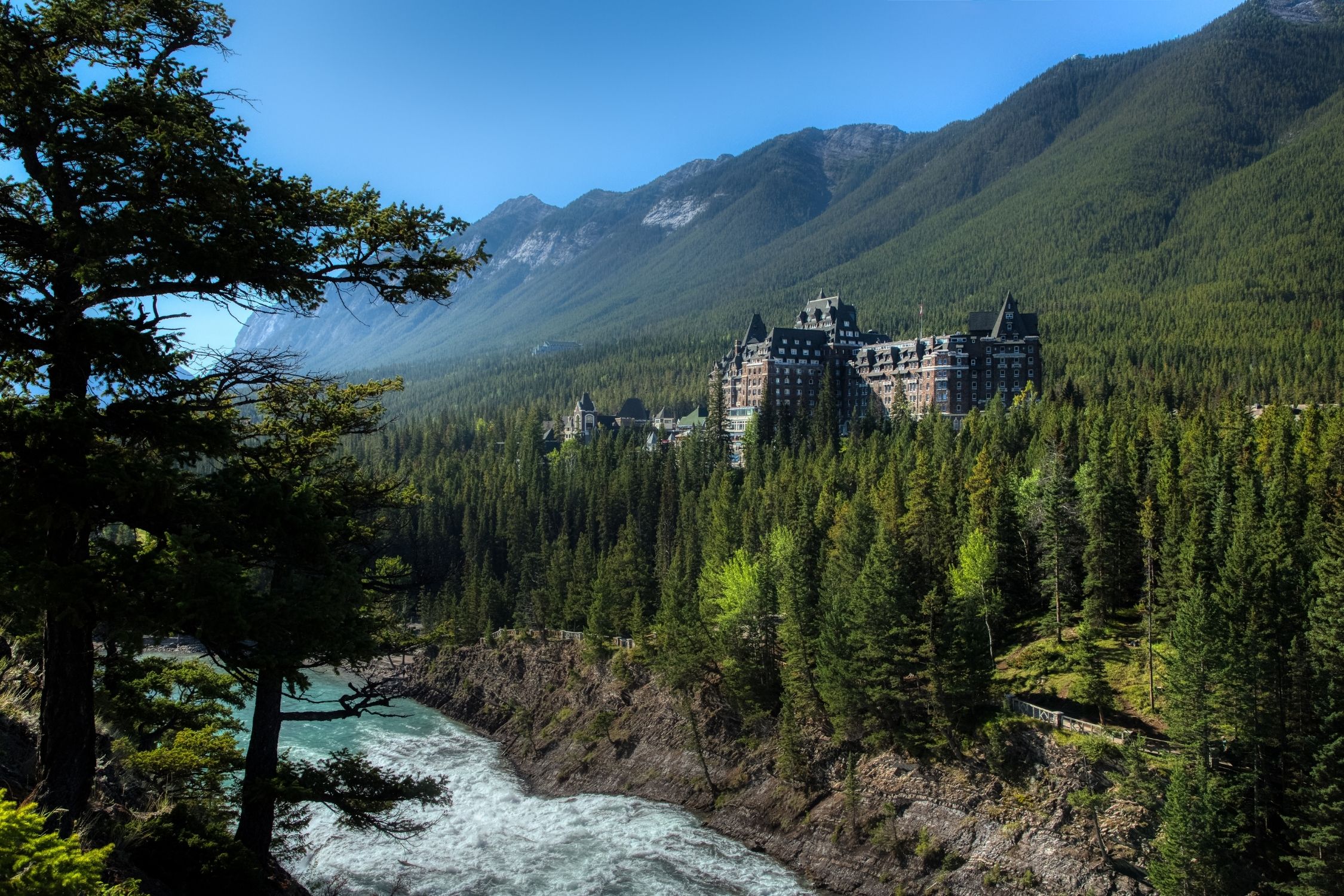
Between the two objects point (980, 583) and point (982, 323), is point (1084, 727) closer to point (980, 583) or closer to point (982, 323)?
point (980, 583)

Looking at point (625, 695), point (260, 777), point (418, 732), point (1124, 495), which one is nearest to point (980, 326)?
point (1124, 495)

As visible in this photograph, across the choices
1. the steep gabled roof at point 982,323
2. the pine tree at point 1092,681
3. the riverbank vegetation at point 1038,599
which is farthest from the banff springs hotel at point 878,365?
the pine tree at point 1092,681

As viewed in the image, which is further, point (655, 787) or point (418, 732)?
point (418, 732)

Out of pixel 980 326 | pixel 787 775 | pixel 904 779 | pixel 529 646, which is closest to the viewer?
pixel 904 779

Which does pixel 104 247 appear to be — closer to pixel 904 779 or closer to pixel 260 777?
pixel 260 777

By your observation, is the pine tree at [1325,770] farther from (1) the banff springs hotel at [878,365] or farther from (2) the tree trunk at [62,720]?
(1) the banff springs hotel at [878,365]

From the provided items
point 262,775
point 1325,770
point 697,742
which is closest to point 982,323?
point 697,742
